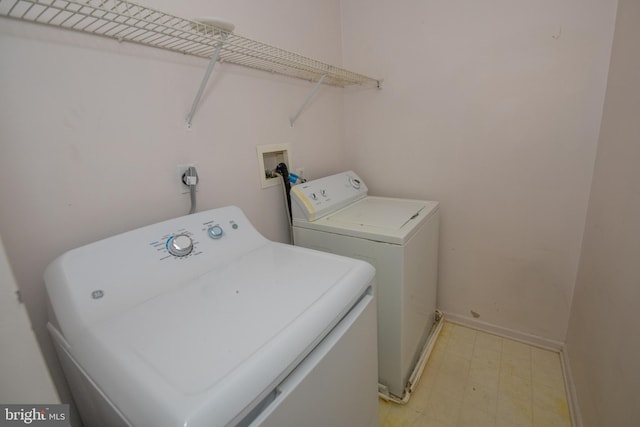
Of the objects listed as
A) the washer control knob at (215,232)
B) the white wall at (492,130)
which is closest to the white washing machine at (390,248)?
the white wall at (492,130)

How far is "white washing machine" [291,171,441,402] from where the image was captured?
4.28 ft

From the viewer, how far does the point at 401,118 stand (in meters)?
1.92

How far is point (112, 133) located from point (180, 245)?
431 millimetres

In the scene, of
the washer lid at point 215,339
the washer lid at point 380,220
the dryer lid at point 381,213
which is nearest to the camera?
the washer lid at point 215,339

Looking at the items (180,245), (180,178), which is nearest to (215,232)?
(180,245)

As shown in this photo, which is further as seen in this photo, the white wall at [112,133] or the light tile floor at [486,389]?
the light tile floor at [486,389]

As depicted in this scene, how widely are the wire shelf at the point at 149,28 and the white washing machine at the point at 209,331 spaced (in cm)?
61

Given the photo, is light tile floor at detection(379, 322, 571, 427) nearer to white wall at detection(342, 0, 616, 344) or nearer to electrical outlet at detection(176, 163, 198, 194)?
white wall at detection(342, 0, 616, 344)

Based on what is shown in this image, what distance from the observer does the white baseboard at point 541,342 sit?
135 cm

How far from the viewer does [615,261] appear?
1107mm

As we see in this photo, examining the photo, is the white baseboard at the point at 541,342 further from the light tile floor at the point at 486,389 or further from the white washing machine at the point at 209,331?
the white washing machine at the point at 209,331

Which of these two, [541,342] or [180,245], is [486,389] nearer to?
[541,342]

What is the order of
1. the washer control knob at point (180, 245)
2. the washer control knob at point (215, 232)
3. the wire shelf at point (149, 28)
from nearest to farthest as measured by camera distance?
the wire shelf at point (149, 28), the washer control knob at point (180, 245), the washer control knob at point (215, 232)

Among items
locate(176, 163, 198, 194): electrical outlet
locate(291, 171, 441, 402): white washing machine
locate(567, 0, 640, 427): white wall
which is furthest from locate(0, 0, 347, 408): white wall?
locate(567, 0, 640, 427): white wall
